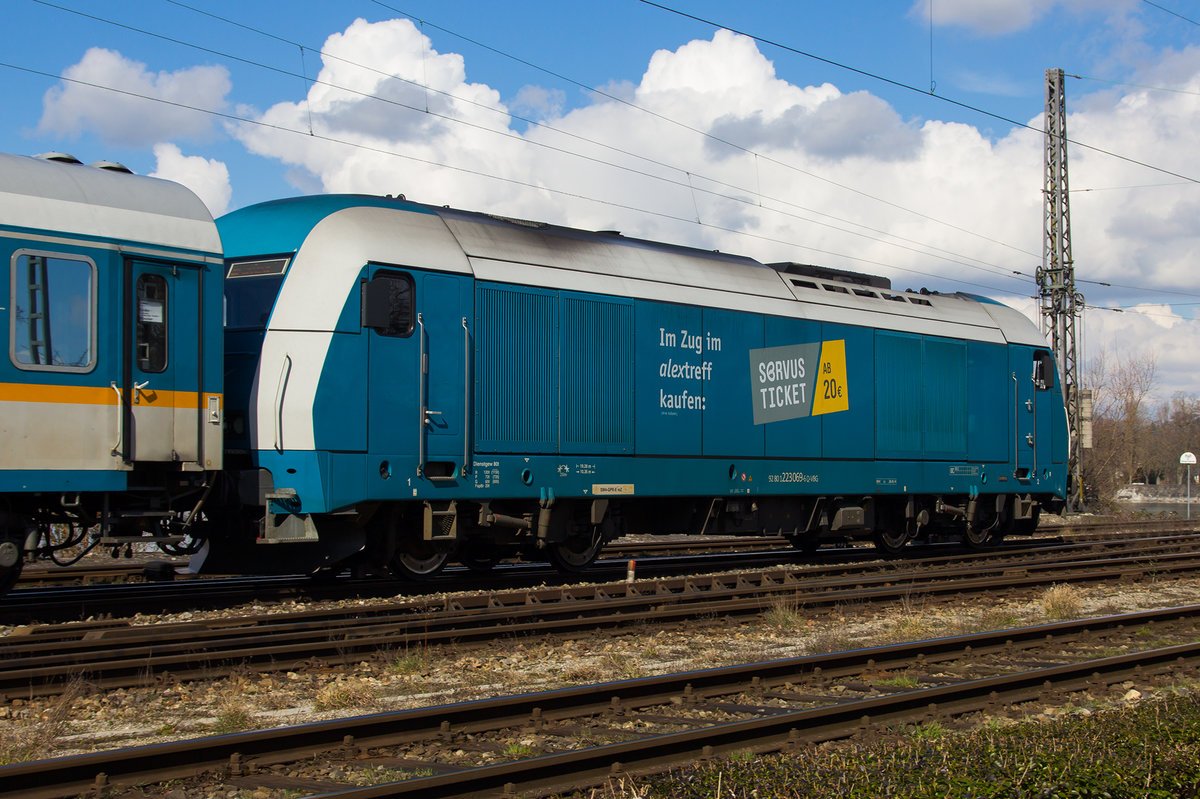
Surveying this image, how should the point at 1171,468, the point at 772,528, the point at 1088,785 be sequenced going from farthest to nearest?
the point at 1171,468 → the point at 772,528 → the point at 1088,785

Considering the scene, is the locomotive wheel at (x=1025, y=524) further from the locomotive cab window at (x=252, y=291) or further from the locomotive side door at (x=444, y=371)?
the locomotive cab window at (x=252, y=291)

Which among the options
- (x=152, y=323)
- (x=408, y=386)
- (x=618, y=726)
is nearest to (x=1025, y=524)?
(x=408, y=386)

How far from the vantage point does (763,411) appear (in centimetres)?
1584

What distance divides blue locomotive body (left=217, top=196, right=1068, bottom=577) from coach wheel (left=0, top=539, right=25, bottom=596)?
221cm

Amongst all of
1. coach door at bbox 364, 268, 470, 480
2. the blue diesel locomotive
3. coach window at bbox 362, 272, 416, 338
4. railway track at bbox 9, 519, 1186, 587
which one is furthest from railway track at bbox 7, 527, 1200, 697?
railway track at bbox 9, 519, 1186, 587

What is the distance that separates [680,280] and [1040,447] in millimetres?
9243

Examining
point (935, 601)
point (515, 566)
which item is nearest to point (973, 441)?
point (935, 601)

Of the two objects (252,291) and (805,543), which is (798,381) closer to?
(805,543)

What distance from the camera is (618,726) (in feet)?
23.2

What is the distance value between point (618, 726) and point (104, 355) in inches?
244

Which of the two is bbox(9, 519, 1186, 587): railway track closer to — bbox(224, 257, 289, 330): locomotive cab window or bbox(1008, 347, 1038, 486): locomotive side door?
bbox(224, 257, 289, 330): locomotive cab window

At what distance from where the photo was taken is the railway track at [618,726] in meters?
5.52

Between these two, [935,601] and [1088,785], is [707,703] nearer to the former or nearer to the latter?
[1088,785]

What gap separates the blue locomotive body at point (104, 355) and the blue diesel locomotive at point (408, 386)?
0.02 meters
